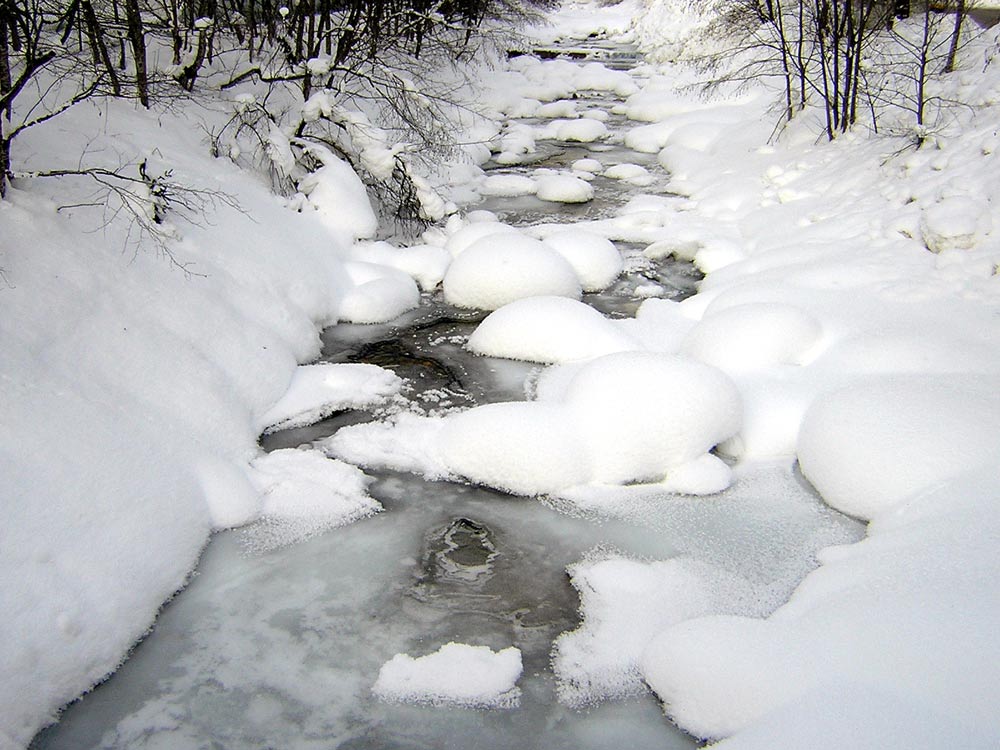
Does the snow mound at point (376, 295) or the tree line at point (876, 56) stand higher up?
the tree line at point (876, 56)

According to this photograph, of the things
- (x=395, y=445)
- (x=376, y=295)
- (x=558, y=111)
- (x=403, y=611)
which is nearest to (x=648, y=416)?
(x=395, y=445)

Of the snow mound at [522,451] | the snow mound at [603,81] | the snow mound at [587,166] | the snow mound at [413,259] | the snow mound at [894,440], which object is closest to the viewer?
the snow mound at [894,440]

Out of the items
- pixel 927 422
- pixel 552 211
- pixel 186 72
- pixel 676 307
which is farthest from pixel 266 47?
pixel 927 422

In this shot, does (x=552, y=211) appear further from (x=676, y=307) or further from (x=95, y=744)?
(x=95, y=744)

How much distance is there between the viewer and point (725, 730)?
3293 millimetres

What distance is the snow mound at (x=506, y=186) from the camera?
11.5 metres

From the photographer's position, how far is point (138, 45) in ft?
25.8

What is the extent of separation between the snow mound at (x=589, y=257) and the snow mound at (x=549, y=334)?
4.69 ft

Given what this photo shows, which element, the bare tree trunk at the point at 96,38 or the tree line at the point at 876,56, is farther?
the tree line at the point at 876,56

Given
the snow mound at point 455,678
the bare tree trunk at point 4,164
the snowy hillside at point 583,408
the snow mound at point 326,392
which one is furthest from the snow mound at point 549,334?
the bare tree trunk at point 4,164

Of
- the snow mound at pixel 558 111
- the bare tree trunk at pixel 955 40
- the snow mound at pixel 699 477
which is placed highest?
the bare tree trunk at pixel 955 40

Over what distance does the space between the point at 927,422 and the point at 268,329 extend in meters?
4.78

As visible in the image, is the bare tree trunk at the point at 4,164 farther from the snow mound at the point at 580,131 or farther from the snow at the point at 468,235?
the snow mound at the point at 580,131

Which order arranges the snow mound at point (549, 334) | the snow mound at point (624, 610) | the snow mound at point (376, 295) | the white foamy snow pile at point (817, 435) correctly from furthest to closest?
the snow mound at point (376, 295), the snow mound at point (549, 334), the snow mound at point (624, 610), the white foamy snow pile at point (817, 435)
